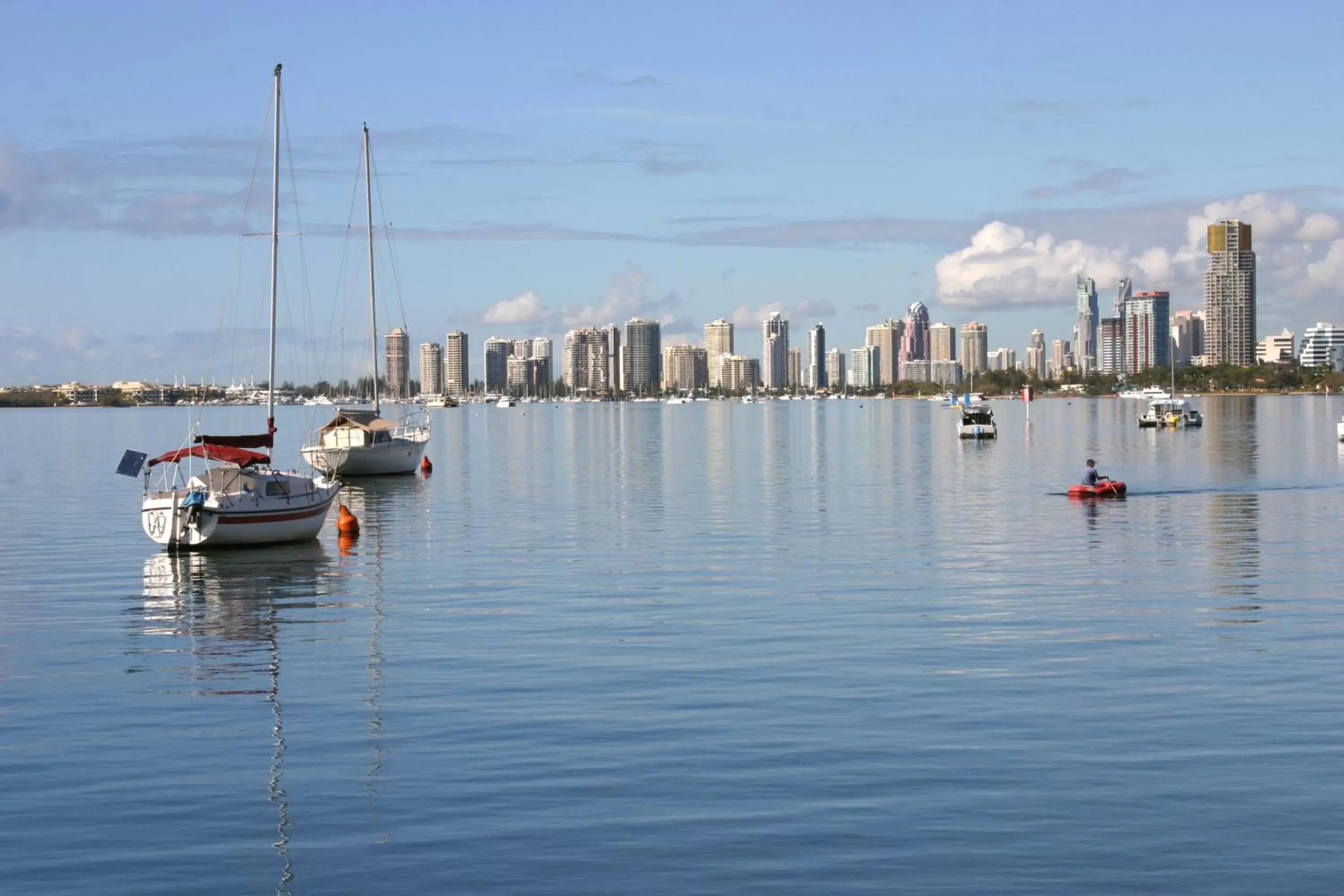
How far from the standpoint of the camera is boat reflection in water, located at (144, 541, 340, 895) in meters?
24.8

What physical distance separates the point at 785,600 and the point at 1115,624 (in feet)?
27.0

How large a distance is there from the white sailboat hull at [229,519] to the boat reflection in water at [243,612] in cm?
48

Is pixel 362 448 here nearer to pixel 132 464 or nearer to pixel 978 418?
pixel 132 464

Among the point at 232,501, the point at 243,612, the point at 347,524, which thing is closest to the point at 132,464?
the point at 232,501

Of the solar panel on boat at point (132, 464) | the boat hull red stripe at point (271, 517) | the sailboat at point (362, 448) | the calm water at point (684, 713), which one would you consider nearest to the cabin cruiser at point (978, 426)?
the sailboat at point (362, 448)

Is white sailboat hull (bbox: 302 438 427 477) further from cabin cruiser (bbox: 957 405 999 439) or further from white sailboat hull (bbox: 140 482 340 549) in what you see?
cabin cruiser (bbox: 957 405 999 439)

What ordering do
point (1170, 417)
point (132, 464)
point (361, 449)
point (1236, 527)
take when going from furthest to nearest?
1. point (1170, 417)
2. point (361, 449)
3. point (1236, 527)
4. point (132, 464)

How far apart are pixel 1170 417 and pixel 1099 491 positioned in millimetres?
95648

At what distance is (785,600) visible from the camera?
127ft

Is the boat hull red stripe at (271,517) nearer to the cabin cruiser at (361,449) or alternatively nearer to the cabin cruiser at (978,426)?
the cabin cruiser at (361,449)

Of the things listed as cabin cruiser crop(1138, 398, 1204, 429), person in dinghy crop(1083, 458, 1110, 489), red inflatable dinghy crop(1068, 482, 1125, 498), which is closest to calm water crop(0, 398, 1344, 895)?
red inflatable dinghy crop(1068, 482, 1125, 498)

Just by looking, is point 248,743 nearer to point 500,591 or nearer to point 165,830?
point 165,830

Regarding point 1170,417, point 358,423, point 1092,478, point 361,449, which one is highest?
point 358,423

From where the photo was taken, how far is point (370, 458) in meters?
96.7
